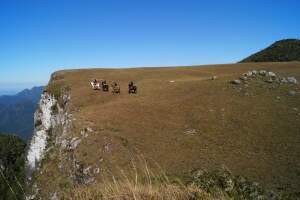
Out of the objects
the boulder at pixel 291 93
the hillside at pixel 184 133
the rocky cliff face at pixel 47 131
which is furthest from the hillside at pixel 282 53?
the rocky cliff face at pixel 47 131

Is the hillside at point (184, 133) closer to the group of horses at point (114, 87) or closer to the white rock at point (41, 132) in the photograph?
the white rock at point (41, 132)

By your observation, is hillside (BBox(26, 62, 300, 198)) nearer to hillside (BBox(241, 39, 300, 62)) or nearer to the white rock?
the white rock

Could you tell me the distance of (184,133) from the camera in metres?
32.4

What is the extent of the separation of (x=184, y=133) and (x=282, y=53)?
146 meters

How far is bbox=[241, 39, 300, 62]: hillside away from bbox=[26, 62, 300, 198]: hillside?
113973 millimetres

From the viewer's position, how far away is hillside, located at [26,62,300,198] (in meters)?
26.2

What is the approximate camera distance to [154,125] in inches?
1345

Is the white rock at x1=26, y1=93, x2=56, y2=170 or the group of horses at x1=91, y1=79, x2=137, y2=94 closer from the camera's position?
the white rock at x1=26, y1=93, x2=56, y2=170

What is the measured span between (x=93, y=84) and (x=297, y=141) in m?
31.7

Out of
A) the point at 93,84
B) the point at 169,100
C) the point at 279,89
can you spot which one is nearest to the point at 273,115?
the point at 279,89

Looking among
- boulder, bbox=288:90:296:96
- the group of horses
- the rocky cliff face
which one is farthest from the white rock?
boulder, bbox=288:90:296:96

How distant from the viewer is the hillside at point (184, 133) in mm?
26203

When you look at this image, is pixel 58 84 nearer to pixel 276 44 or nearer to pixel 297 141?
pixel 297 141

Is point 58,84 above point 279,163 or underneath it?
above
